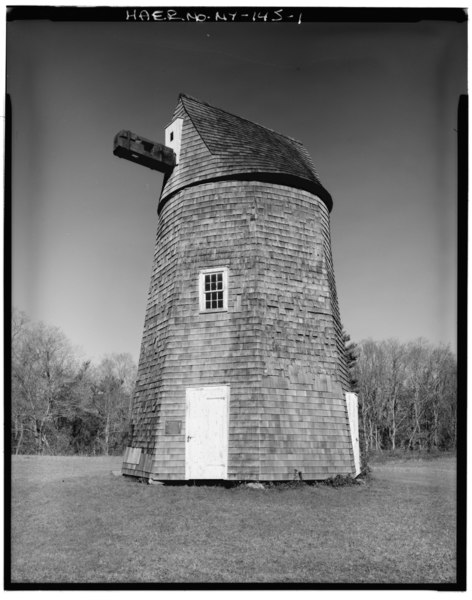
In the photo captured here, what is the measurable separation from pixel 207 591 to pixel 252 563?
0.75 m

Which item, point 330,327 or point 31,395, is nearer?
point 330,327

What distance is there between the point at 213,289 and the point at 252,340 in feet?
4.92

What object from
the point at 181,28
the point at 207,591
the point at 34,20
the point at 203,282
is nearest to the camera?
the point at 207,591

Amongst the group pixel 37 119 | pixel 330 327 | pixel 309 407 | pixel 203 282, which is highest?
pixel 37 119

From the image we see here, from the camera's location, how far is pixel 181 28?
7.29m

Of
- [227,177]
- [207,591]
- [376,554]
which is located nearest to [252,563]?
[207,591]

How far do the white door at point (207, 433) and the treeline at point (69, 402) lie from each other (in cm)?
1007

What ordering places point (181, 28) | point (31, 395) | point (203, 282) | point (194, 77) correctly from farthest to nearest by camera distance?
point (31, 395), point (203, 282), point (194, 77), point (181, 28)

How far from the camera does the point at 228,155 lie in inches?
483

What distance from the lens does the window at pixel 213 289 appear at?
11602 mm

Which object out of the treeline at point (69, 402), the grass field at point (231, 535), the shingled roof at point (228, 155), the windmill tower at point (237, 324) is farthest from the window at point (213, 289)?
the treeline at point (69, 402)

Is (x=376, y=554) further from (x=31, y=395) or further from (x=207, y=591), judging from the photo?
(x=31, y=395)

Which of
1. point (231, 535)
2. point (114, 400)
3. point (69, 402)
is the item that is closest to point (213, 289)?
point (231, 535)

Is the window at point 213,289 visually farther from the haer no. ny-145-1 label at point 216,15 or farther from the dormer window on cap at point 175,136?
the haer no. ny-145-1 label at point 216,15
